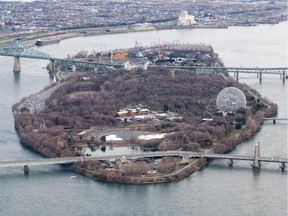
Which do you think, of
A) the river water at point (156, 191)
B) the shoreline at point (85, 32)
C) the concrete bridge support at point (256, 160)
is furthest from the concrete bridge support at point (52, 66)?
the concrete bridge support at point (256, 160)

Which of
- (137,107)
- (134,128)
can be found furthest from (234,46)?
(134,128)

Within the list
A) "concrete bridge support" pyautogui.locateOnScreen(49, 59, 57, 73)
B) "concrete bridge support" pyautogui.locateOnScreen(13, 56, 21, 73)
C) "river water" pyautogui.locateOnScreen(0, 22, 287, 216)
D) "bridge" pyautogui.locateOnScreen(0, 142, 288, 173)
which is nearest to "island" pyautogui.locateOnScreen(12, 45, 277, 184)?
"bridge" pyautogui.locateOnScreen(0, 142, 288, 173)

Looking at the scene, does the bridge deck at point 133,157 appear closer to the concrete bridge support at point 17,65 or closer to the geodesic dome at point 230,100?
the geodesic dome at point 230,100

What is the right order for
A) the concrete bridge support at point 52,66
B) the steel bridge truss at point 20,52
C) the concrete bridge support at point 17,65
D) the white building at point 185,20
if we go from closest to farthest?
the concrete bridge support at point 52,66, the concrete bridge support at point 17,65, the steel bridge truss at point 20,52, the white building at point 185,20

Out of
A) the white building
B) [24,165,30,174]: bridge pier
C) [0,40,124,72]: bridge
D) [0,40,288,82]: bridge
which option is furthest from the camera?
the white building

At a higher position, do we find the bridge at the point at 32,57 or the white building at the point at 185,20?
the white building at the point at 185,20

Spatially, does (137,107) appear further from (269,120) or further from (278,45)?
(278,45)

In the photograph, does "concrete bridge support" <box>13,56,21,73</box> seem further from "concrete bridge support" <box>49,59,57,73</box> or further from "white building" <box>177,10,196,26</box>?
"white building" <box>177,10,196,26</box>
